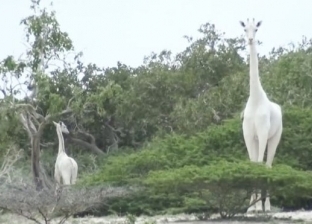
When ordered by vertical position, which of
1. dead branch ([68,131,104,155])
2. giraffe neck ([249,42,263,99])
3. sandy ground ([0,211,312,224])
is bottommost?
sandy ground ([0,211,312,224])

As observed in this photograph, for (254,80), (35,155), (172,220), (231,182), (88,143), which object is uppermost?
(88,143)

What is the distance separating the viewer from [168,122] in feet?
106

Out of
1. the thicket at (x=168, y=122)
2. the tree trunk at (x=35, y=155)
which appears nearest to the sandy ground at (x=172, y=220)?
the thicket at (x=168, y=122)

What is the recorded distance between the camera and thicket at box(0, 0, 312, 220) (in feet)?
Answer: 42.5

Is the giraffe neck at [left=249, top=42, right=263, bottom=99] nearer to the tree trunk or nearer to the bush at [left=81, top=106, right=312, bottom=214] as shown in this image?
the bush at [left=81, top=106, right=312, bottom=214]

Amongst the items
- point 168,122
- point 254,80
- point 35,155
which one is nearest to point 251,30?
point 254,80

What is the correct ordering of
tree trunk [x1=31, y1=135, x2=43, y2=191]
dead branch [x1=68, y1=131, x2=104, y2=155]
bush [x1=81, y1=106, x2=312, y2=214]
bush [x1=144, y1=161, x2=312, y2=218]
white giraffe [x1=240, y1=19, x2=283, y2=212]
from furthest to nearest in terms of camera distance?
dead branch [x1=68, y1=131, x2=104, y2=155], tree trunk [x1=31, y1=135, x2=43, y2=191], bush [x1=81, y1=106, x2=312, y2=214], white giraffe [x1=240, y1=19, x2=283, y2=212], bush [x1=144, y1=161, x2=312, y2=218]

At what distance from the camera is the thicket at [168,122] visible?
12945 millimetres

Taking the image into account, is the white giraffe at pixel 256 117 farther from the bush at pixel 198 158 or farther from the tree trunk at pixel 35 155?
the tree trunk at pixel 35 155

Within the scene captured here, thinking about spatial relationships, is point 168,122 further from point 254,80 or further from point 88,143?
point 254,80

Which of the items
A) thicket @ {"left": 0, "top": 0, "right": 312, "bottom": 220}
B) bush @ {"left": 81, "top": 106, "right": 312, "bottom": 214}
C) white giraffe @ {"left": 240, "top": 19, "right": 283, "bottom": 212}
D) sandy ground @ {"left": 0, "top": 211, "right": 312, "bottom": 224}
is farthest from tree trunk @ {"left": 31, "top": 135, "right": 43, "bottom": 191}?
white giraffe @ {"left": 240, "top": 19, "right": 283, "bottom": 212}

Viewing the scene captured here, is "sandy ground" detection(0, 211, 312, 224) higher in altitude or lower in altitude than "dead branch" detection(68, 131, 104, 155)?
lower

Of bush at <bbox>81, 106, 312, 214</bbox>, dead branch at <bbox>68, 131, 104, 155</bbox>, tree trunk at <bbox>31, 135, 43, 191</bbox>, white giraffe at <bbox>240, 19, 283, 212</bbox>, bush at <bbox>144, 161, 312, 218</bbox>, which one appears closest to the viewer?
bush at <bbox>144, 161, 312, 218</bbox>

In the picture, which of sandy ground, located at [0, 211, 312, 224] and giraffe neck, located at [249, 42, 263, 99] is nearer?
sandy ground, located at [0, 211, 312, 224]
